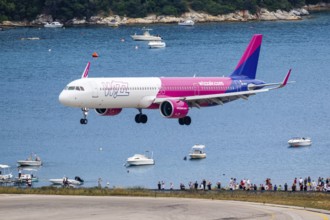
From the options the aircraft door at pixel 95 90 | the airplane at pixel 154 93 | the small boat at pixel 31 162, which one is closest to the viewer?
the aircraft door at pixel 95 90

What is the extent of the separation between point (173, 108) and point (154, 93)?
2324 mm

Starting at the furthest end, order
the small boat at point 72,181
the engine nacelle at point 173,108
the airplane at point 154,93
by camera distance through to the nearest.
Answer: the small boat at point 72,181
the engine nacelle at point 173,108
the airplane at point 154,93

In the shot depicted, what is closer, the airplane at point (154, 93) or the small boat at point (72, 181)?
the airplane at point (154, 93)

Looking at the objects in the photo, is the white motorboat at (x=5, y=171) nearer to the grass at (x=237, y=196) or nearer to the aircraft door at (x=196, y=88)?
the grass at (x=237, y=196)

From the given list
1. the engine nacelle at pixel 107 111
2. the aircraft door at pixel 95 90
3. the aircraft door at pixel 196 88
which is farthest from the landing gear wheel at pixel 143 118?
the aircraft door at pixel 196 88

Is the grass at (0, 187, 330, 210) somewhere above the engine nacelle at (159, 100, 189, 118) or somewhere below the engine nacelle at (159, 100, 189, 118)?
below

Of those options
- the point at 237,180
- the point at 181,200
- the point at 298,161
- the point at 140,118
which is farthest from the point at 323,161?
the point at 181,200

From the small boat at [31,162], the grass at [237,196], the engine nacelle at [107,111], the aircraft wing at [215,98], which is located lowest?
the grass at [237,196]

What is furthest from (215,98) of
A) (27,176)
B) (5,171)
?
(5,171)

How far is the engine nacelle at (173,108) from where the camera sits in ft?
398

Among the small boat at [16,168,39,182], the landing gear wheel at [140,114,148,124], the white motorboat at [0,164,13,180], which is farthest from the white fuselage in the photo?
the white motorboat at [0,164,13,180]

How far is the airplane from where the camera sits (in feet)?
384

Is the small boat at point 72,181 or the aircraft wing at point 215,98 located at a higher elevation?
the aircraft wing at point 215,98

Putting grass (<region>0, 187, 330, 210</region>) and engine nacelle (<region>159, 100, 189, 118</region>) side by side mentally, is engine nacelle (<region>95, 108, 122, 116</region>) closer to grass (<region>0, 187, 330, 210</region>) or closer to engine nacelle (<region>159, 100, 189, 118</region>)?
engine nacelle (<region>159, 100, 189, 118</region>)
